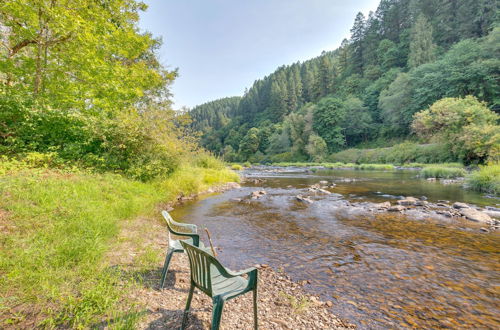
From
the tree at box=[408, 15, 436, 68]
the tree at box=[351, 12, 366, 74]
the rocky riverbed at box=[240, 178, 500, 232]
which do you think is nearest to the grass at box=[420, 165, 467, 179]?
the rocky riverbed at box=[240, 178, 500, 232]

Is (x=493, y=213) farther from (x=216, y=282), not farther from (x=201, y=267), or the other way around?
(x=201, y=267)

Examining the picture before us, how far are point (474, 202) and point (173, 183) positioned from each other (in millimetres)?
14369

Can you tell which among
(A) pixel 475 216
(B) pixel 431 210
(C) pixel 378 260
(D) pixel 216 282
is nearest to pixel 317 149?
(B) pixel 431 210

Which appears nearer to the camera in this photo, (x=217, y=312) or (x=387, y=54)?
(x=217, y=312)

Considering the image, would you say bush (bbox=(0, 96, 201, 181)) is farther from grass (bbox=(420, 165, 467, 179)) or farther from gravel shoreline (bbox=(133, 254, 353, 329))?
grass (bbox=(420, 165, 467, 179))

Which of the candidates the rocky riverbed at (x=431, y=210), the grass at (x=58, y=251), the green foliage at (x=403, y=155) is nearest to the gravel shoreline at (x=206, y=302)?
the grass at (x=58, y=251)

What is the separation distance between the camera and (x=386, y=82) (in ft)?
204

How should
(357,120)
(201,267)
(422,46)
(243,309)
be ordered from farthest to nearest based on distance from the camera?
(357,120), (422,46), (243,309), (201,267)

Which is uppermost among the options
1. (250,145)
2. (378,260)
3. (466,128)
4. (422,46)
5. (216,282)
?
(422,46)

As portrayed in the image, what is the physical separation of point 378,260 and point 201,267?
433cm

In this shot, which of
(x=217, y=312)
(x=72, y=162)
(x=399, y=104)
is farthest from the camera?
(x=399, y=104)

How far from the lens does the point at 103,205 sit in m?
6.17

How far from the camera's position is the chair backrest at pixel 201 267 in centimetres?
220

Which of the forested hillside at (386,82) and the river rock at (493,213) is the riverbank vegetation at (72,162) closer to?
the river rock at (493,213)
